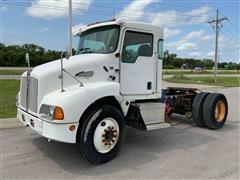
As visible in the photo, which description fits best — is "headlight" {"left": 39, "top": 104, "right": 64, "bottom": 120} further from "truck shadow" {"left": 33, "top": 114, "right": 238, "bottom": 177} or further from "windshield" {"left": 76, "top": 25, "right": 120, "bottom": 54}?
"windshield" {"left": 76, "top": 25, "right": 120, "bottom": 54}

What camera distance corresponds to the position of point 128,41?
5.88 m

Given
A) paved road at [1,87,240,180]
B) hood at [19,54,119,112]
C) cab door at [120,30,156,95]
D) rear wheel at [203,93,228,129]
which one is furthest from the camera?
rear wheel at [203,93,228,129]

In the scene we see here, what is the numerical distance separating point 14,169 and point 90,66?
2228 mm

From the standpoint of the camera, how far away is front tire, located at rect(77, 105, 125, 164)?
192 inches

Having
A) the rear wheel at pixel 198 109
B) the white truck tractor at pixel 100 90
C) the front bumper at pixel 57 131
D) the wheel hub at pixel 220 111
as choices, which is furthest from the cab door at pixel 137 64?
the wheel hub at pixel 220 111

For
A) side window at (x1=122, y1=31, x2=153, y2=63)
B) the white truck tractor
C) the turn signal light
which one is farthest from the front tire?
side window at (x1=122, y1=31, x2=153, y2=63)

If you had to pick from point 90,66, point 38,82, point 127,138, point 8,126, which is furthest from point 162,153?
point 8,126

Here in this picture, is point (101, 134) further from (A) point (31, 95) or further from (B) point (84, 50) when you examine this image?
(B) point (84, 50)

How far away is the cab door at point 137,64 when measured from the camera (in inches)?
231

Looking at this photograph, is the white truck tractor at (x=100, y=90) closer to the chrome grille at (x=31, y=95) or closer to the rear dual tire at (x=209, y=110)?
the chrome grille at (x=31, y=95)

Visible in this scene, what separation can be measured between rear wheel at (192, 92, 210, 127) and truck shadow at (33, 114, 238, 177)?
20 centimetres

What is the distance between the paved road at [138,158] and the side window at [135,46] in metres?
1.94

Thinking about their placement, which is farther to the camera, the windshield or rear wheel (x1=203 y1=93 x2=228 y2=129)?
rear wheel (x1=203 y1=93 x2=228 y2=129)

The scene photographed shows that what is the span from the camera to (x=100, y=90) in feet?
16.5
